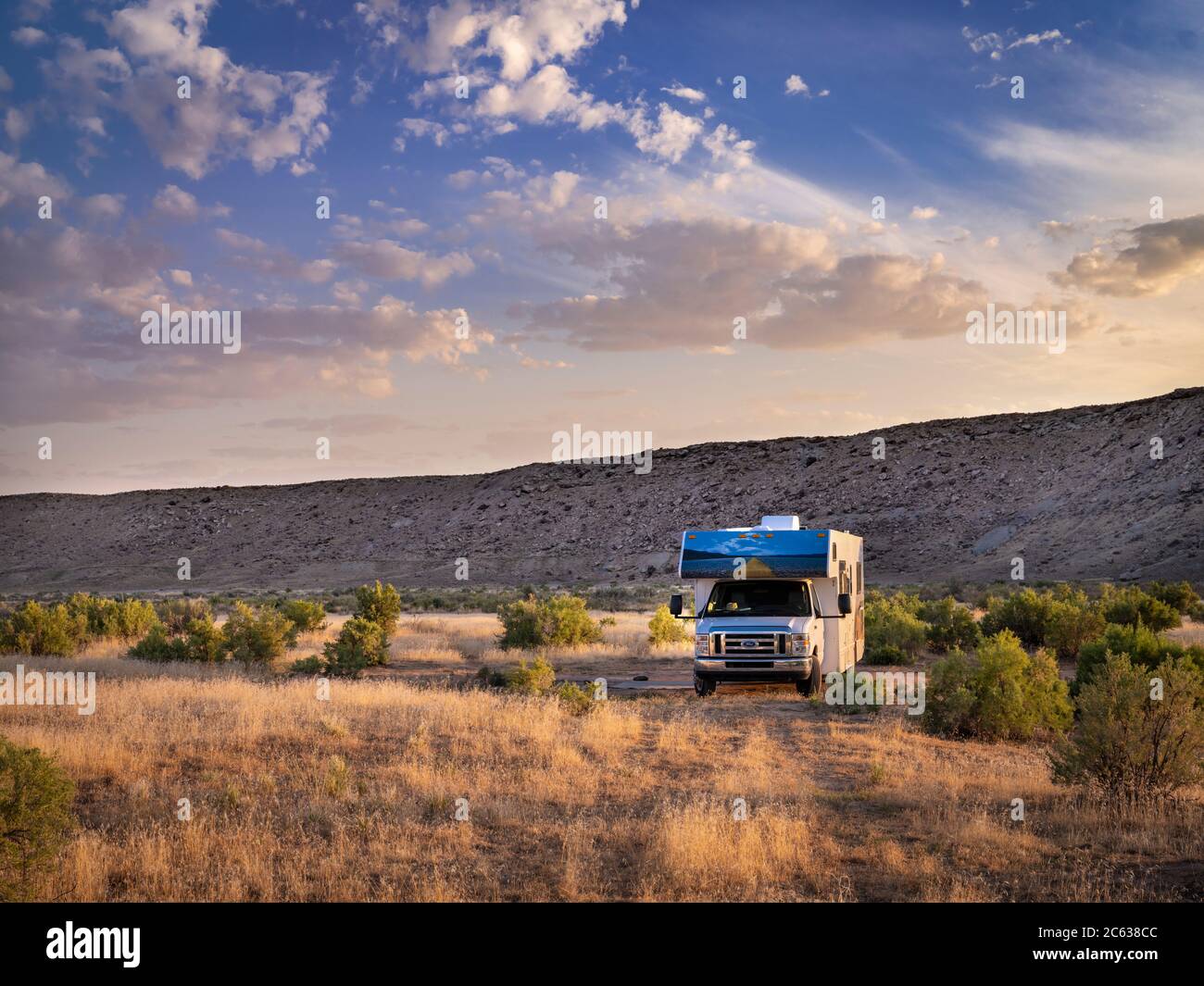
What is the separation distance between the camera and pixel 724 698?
1748cm

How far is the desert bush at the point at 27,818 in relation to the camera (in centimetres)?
690

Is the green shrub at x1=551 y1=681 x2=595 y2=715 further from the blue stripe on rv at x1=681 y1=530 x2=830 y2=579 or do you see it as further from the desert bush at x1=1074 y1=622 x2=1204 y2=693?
the desert bush at x1=1074 y1=622 x2=1204 y2=693

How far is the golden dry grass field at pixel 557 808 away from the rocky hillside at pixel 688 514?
141 feet

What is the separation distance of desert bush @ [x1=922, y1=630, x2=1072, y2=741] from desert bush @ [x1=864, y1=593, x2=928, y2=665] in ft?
28.2

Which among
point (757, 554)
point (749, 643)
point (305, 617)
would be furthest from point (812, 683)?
point (305, 617)

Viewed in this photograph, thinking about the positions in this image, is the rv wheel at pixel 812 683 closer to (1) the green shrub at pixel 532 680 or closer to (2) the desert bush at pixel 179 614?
(1) the green shrub at pixel 532 680

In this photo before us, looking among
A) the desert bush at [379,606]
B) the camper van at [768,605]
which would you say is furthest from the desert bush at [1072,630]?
the desert bush at [379,606]

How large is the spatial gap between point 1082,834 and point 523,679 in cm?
1028

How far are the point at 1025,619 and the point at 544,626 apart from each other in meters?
12.4

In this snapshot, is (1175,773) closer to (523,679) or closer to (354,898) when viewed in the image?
(354,898)

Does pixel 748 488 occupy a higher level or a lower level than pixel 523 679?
higher
